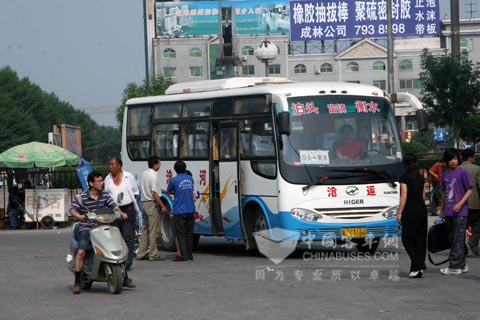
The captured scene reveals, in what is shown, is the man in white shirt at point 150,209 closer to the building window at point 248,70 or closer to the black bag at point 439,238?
the black bag at point 439,238

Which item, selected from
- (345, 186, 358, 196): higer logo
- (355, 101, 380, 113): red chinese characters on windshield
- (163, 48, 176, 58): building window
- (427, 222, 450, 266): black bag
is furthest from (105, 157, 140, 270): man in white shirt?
(163, 48, 176, 58): building window

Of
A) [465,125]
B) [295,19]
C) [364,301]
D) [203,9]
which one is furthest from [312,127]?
[203,9]

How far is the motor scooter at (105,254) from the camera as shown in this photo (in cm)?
1302

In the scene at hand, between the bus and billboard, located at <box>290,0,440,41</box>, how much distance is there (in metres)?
77.6

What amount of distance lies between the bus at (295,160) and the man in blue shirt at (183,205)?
1.03 meters

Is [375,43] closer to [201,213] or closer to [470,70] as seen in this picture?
[470,70]

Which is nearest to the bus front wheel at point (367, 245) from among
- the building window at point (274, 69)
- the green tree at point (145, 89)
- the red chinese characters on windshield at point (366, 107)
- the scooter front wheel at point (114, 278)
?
the red chinese characters on windshield at point (366, 107)

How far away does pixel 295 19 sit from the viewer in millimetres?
97875

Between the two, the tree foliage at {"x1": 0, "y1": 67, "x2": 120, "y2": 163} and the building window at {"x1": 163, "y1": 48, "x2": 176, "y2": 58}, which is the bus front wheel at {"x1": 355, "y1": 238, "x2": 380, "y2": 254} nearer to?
the tree foliage at {"x1": 0, "y1": 67, "x2": 120, "y2": 163}

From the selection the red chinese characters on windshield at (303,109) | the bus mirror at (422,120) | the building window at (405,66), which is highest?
the building window at (405,66)

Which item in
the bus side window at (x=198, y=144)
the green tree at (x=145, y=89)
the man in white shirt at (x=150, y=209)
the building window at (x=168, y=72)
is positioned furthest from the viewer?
the building window at (x=168, y=72)

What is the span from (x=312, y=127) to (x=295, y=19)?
80741mm

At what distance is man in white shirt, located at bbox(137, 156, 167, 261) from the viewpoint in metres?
18.0

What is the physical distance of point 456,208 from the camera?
584 inches
